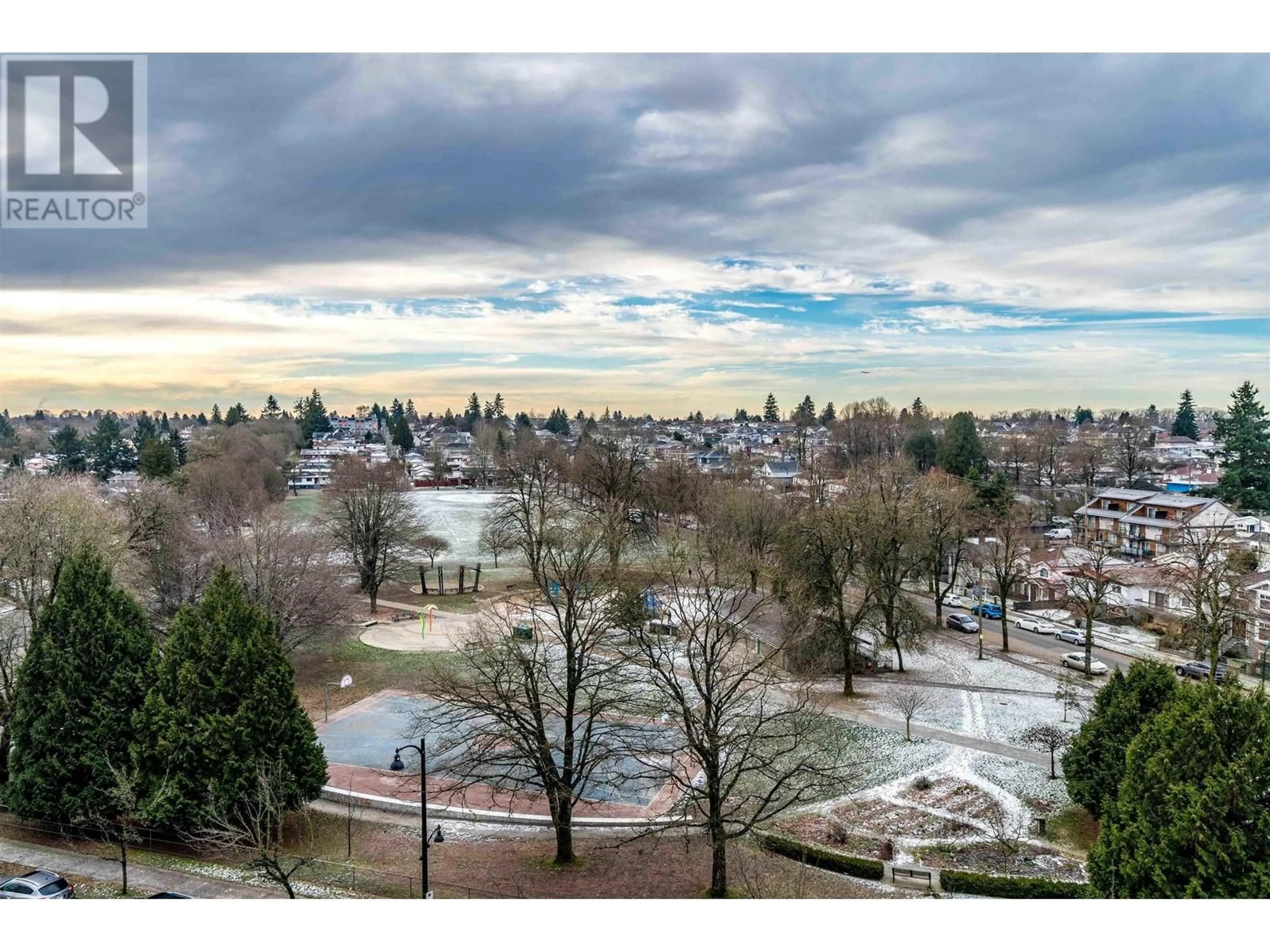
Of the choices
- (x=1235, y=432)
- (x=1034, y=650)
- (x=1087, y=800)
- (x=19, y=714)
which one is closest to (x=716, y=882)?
(x=1087, y=800)

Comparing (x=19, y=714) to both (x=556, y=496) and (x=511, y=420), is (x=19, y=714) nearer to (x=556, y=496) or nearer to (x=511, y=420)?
(x=556, y=496)

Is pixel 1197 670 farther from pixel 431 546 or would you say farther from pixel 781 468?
pixel 781 468

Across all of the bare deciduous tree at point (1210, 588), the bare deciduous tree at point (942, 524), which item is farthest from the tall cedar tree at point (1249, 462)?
A: the bare deciduous tree at point (942, 524)

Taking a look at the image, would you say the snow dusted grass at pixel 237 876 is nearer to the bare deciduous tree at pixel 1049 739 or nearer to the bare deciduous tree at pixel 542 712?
the bare deciduous tree at pixel 542 712

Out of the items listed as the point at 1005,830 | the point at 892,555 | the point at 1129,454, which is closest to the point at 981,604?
the point at 892,555

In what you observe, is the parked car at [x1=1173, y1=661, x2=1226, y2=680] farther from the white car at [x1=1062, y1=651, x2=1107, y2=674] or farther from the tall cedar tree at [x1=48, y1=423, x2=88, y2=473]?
the tall cedar tree at [x1=48, y1=423, x2=88, y2=473]

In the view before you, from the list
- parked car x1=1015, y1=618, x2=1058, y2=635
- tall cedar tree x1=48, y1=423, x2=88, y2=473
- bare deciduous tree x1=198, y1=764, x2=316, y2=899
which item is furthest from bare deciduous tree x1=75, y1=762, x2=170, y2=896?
tall cedar tree x1=48, y1=423, x2=88, y2=473
